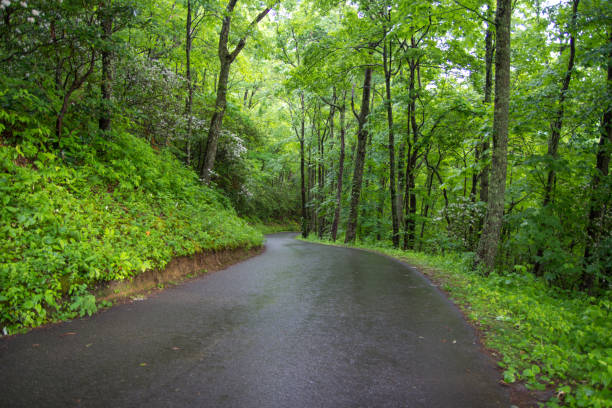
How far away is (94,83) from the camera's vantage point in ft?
28.8

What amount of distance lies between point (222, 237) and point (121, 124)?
4.71 metres

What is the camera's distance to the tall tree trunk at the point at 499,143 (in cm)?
795

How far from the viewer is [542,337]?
3963 millimetres

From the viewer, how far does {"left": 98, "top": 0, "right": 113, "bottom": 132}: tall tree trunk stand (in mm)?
7116

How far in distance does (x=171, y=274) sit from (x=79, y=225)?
2025 mm

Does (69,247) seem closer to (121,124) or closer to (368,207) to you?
(121,124)

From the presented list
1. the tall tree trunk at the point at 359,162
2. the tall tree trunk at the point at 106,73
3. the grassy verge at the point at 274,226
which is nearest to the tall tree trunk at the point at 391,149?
the tall tree trunk at the point at 359,162

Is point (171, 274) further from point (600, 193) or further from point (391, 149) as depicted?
point (391, 149)

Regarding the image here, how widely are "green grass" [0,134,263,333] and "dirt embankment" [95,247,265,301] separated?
0.47 feet

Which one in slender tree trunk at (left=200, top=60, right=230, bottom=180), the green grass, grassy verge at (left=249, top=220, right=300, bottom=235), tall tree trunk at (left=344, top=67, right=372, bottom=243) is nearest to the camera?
the green grass

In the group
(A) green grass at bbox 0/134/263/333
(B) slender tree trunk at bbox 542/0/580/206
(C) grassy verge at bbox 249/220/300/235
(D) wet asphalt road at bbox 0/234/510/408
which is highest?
(B) slender tree trunk at bbox 542/0/580/206

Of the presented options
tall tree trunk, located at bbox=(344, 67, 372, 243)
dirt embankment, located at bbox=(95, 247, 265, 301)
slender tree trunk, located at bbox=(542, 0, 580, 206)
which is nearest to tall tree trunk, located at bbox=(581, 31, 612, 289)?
slender tree trunk, located at bbox=(542, 0, 580, 206)

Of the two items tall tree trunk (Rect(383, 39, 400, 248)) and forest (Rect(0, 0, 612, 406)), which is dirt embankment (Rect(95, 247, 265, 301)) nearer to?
forest (Rect(0, 0, 612, 406))

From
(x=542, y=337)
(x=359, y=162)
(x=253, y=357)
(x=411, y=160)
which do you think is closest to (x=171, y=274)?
(x=253, y=357)
